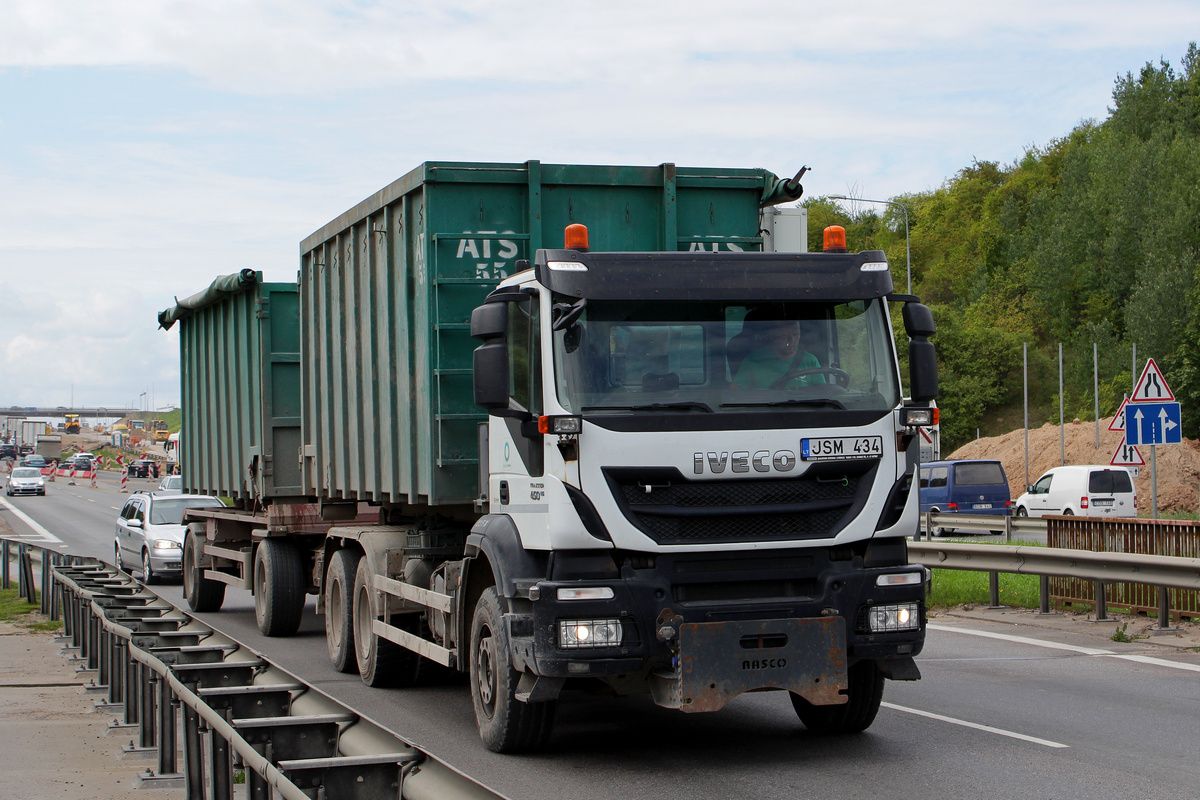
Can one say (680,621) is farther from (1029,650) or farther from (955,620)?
(955,620)

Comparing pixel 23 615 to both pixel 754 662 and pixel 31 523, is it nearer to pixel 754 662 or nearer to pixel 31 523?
pixel 754 662

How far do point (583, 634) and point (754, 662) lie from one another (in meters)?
0.91

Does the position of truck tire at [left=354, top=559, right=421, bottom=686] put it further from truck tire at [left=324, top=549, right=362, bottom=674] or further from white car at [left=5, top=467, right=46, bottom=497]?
white car at [left=5, top=467, right=46, bottom=497]

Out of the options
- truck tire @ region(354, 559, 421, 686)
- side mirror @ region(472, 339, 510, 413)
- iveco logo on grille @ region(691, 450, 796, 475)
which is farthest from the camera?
truck tire @ region(354, 559, 421, 686)

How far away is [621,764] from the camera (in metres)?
7.73

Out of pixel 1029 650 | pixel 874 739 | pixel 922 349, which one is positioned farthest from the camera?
pixel 1029 650

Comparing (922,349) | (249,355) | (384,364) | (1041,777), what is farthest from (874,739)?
(249,355)

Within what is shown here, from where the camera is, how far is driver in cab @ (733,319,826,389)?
741cm

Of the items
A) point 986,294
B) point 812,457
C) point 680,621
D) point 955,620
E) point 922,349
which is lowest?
point 955,620

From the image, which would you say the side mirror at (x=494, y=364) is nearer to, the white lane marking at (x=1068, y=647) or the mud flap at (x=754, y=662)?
the mud flap at (x=754, y=662)

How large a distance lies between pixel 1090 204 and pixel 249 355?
68030 millimetres

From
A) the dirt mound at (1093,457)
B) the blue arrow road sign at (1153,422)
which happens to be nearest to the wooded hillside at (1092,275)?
the dirt mound at (1093,457)

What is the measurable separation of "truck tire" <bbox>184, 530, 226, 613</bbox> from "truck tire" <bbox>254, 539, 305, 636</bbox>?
3604mm

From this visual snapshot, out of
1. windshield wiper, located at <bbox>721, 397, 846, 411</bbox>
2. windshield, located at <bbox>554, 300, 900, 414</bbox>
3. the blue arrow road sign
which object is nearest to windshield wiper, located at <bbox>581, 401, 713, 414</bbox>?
windshield, located at <bbox>554, 300, 900, 414</bbox>
